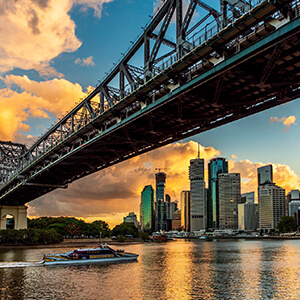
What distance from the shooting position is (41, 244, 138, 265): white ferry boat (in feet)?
168

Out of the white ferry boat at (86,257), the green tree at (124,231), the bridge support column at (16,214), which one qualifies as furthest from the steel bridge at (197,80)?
the green tree at (124,231)

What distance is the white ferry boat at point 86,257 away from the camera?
168 ft

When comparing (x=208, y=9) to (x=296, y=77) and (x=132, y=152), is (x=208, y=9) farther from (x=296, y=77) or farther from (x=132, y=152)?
(x=132, y=152)

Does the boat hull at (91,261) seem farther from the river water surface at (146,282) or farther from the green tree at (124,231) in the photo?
the green tree at (124,231)

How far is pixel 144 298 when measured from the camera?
1128 inches

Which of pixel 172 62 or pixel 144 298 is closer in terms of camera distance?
pixel 144 298

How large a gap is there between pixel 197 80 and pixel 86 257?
33.1m

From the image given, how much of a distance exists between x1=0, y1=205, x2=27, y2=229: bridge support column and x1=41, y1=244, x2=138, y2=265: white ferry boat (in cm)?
6058

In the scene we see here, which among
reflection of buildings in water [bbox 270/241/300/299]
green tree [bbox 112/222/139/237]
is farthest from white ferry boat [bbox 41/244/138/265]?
green tree [bbox 112/222/139/237]

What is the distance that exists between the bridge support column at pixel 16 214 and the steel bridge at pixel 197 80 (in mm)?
59877

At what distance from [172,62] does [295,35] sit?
11455 mm

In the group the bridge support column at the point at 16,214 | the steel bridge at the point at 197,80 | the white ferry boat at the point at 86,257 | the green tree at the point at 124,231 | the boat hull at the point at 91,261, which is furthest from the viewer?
the green tree at the point at 124,231

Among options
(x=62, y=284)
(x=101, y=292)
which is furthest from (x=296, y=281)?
(x=62, y=284)

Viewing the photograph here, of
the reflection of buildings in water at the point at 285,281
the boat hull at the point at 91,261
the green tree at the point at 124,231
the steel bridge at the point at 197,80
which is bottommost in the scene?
the green tree at the point at 124,231
